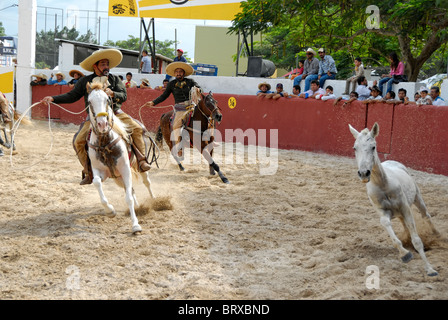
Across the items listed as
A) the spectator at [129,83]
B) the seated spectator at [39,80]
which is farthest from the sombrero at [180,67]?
the seated spectator at [39,80]

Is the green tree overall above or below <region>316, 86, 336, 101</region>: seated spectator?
above

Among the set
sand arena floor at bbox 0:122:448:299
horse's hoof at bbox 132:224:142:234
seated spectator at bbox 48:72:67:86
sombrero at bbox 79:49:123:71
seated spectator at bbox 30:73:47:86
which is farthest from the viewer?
seated spectator at bbox 48:72:67:86

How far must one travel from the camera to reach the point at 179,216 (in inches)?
293

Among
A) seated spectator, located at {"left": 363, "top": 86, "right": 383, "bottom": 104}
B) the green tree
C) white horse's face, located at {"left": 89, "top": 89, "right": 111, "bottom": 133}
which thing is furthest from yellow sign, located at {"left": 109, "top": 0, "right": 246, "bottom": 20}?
white horse's face, located at {"left": 89, "top": 89, "right": 111, "bottom": 133}

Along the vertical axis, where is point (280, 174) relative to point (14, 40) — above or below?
below

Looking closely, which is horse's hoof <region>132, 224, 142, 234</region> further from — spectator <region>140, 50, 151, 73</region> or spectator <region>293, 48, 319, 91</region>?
spectator <region>140, 50, 151, 73</region>

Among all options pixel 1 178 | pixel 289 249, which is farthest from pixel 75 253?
pixel 1 178

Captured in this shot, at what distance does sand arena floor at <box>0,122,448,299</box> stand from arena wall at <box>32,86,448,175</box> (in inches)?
37.5

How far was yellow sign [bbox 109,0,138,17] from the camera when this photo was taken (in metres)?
21.8

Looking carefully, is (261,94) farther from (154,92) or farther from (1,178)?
(1,178)

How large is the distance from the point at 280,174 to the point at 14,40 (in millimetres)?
39837

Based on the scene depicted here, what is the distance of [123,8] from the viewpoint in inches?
860

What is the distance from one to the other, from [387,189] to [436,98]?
6.76 meters

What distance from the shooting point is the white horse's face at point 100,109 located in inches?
249
